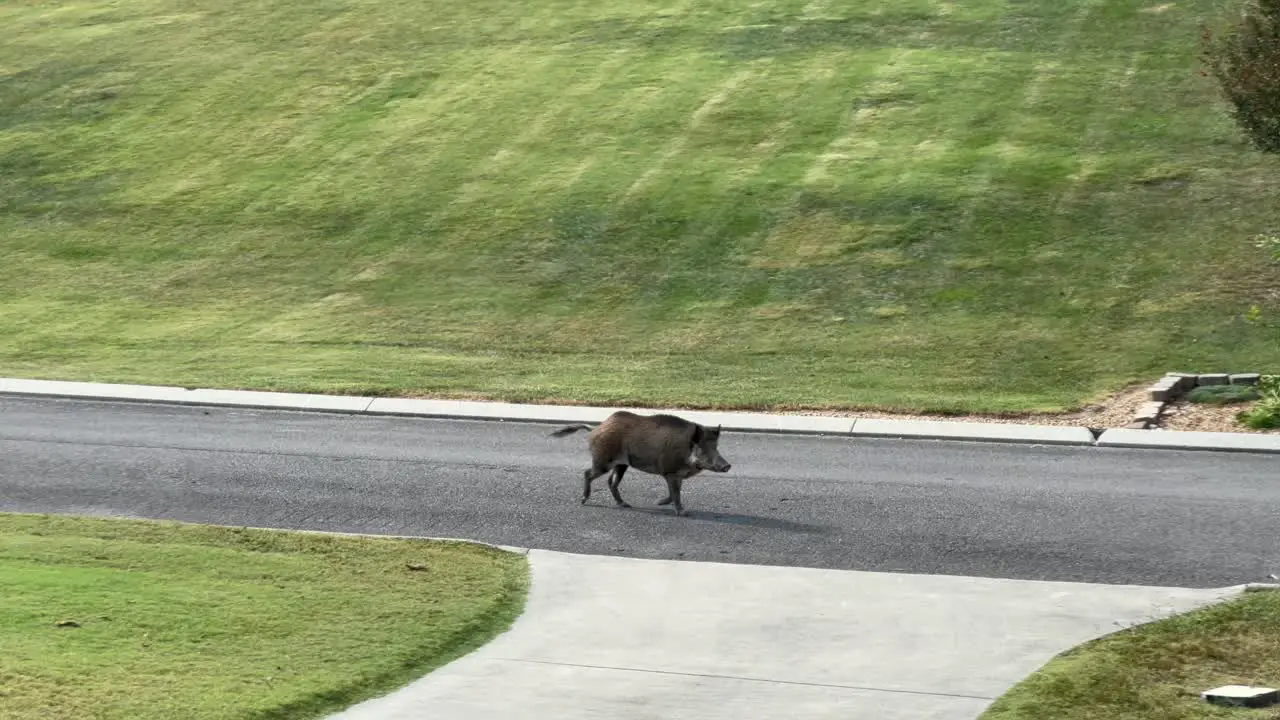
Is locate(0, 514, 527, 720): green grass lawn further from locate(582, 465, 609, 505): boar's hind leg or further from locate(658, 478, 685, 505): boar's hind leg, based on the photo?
locate(658, 478, 685, 505): boar's hind leg

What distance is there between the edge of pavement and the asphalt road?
32 cm

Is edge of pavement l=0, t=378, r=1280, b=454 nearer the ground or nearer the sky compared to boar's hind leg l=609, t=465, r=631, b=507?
nearer the ground

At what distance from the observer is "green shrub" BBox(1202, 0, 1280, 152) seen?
64.1ft

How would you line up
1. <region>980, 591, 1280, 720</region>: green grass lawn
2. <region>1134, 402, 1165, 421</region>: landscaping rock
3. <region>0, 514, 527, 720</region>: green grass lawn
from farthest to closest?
<region>1134, 402, 1165, 421</region>: landscaping rock → <region>0, 514, 527, 720</region>: green grass lawn → <region>980, 591, 1280, 720</region>: green grass lawn

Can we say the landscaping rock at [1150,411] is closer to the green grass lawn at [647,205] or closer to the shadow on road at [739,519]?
the green grass lawn at [647,205]

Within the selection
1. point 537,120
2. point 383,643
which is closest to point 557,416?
point 383,643

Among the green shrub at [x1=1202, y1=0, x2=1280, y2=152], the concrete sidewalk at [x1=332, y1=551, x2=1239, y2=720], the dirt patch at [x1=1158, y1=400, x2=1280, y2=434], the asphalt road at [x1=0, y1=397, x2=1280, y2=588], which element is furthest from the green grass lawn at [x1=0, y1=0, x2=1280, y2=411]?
the concrete sidewalk at [x1=332, y1=551, x2=1239, y2=720]

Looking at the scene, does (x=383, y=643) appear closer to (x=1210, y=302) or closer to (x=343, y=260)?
(x=1210, y=302)

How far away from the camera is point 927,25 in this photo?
3984 centimetres

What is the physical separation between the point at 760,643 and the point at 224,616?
12.9 feet

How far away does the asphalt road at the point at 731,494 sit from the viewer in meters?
14.4

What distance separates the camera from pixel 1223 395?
20.7 metres

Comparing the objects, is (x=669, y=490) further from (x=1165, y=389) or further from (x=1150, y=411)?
(x=1165, y=389)

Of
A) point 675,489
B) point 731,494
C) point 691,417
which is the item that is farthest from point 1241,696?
point 691,417
